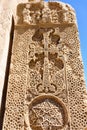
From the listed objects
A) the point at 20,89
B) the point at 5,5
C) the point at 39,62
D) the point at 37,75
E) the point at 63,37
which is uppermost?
the point at 5,5

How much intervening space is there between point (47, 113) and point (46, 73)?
0.58 m

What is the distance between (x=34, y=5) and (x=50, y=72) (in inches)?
52.9

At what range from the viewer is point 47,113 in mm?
2664

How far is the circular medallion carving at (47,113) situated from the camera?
2590mm

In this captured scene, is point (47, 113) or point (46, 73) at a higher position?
point (46, 73)

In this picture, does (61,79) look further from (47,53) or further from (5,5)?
(5,5)

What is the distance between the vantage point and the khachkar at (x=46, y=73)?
263 cm

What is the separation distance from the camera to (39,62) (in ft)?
10.3

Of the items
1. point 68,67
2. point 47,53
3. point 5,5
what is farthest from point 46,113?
point 5,5

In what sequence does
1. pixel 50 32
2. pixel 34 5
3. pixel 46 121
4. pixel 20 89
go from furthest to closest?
pixel 34 5
pixel 50 32
pixel 20 89
pixel 46 121

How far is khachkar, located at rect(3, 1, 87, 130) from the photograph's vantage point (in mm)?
2629

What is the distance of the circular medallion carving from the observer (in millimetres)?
2590

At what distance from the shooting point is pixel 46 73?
2.98 meters

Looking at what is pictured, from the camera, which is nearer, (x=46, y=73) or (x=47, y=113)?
(x=47, y=113)
